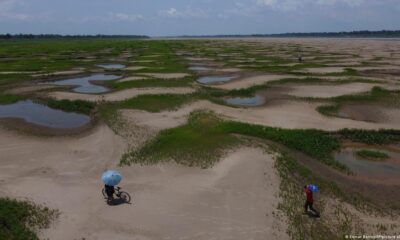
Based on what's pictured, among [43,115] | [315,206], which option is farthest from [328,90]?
[43,115]

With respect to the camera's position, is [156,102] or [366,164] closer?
[366,164]

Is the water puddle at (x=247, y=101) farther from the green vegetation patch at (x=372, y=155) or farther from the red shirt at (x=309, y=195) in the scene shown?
the red shirt at (x=309, y=195)

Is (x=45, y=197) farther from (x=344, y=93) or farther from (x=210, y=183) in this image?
(x=344, y=93)

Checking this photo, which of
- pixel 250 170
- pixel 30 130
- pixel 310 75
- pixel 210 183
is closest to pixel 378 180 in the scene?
pixel 250 170

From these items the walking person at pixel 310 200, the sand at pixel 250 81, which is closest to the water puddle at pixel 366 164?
the walking person at pixel 310 200

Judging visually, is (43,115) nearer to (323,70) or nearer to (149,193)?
(149,193)

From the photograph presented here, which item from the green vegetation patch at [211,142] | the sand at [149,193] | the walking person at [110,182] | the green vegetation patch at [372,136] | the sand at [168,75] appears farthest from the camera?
the sand at [168,75]
